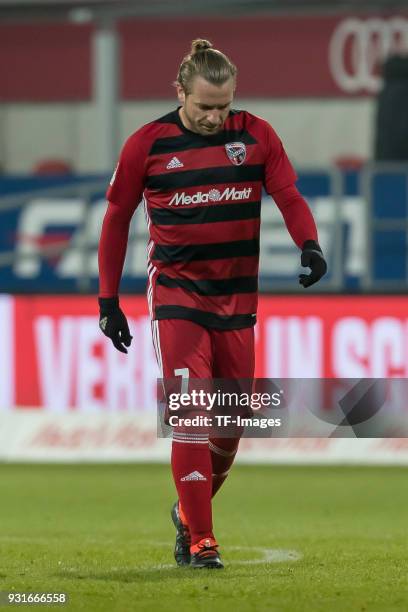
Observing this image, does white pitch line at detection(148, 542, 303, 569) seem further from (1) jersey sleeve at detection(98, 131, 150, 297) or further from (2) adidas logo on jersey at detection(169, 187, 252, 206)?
(2) adidas logo on jersey at detection(169, 187, 252, 206)

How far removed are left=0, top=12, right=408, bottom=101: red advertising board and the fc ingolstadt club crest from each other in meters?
13.2

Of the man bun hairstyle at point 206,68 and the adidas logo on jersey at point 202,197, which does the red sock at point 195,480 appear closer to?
the adidas logo on jersey at point 202,197

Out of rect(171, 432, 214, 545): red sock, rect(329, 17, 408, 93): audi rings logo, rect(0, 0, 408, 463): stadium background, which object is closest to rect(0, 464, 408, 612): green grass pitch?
rect(171, 432, 214, 545): red sock

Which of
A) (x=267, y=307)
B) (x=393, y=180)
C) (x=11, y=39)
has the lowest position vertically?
(x=267, y=307)

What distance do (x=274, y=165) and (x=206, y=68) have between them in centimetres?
54

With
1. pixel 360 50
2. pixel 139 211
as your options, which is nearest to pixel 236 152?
pixel 139 211

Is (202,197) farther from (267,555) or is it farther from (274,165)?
(267,555)

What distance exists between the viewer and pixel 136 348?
13234 millimetres

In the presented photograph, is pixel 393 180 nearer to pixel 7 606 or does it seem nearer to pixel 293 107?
pixel 293 107

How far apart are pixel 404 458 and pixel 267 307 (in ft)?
5.35

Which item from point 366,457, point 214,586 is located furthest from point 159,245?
point 366,457

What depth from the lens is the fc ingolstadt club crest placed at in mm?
6738

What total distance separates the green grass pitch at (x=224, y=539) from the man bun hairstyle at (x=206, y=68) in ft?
6.30

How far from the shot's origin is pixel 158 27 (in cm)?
2114
